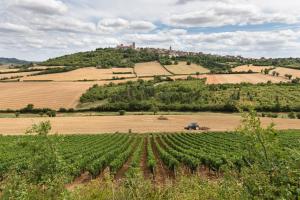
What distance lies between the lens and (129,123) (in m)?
82.5

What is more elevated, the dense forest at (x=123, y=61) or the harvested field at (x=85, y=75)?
the dense forest at (x=123, y=61)

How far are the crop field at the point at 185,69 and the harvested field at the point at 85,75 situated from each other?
1727cm

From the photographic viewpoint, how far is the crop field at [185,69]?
150975 mm

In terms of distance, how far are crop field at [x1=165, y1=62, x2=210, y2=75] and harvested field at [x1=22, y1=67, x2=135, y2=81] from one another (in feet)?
56.7

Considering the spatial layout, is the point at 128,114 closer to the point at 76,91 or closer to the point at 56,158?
the point at 76,91

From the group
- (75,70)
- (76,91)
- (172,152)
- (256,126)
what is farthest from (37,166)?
(75,70)

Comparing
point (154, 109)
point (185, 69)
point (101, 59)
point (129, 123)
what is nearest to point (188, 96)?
point (154, 109)

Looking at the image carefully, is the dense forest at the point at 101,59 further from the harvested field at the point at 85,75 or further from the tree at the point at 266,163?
the tree at the point at 266,163

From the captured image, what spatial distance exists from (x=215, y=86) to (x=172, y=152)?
77.7m

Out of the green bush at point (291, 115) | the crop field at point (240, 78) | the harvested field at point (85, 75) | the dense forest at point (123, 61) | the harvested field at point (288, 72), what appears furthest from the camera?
the dense forest at point (123, 61)

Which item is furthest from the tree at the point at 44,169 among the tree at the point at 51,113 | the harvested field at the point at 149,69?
the harvested field at the point at 149,69

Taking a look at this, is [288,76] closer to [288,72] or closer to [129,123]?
[288,72]

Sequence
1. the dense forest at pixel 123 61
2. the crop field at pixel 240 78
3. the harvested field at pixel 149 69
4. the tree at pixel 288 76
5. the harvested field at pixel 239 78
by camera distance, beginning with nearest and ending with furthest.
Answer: the crop field at pixel 240 78, the harvested field at pixel 239 78, the tree at pixel 288 76, the harvested field at pixel 149 69, the dense forest at pixel 123 61

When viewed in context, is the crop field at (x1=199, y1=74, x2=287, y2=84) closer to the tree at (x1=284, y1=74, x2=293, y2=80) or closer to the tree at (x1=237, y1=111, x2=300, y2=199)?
the tree at (x1=284, y1=74, x2=293, y2=80)
